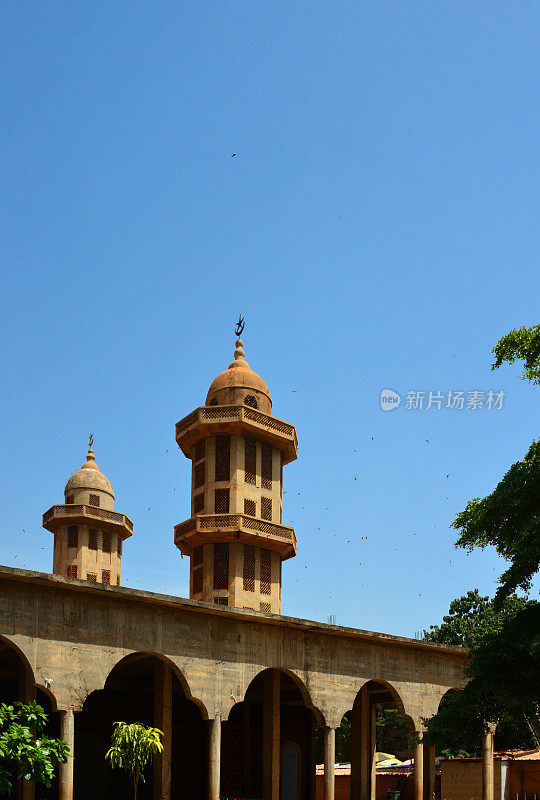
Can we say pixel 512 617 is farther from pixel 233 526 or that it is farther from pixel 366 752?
pixel 233 526

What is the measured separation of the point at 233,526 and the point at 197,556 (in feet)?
9.44

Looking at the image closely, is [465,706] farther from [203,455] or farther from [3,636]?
[203,455]

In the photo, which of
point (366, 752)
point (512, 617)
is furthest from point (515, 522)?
point (366, 752)

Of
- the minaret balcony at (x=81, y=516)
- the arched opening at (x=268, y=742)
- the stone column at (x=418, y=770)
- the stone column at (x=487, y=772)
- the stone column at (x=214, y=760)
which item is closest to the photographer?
the stone column at (x=214, y=760)

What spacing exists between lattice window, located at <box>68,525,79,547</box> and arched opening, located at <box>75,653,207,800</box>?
81.2 ft

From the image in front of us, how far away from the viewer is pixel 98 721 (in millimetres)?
30312

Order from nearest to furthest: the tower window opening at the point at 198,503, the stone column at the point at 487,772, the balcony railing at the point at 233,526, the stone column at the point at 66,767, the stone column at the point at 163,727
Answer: the stone column at the point at 66,767 < the stone column at the point at 163,727 < the stone column at the point at 487,772 < the balcony railing at the point at 233,526 < the tower window opening at the point at 198,503

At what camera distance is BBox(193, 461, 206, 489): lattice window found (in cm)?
4303

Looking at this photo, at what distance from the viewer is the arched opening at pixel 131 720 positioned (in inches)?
1171

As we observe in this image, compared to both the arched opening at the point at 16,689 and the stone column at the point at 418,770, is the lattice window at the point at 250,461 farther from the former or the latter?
the stone column at the point at 418,770

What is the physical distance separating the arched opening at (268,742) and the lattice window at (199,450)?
12.5 m

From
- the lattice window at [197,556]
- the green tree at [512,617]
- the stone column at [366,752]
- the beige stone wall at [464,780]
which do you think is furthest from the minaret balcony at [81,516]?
the green tree at [512,617]

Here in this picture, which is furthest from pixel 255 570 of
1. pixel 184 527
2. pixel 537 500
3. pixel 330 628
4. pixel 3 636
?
pixel 537 500

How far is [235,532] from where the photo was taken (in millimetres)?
40438
